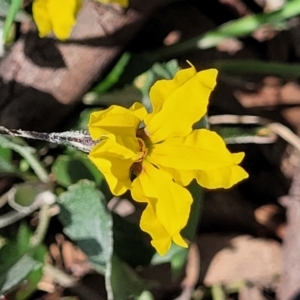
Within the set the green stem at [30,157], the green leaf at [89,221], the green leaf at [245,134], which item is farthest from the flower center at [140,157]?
the green leaf at [245,134]

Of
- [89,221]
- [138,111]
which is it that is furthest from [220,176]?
[89,221]

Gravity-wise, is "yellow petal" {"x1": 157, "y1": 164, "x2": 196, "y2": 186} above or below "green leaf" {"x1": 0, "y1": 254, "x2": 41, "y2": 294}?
above

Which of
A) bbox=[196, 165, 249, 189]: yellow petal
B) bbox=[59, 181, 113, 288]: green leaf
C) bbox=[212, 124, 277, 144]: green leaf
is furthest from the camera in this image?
bbox=[212, 124, 277, 144]: green leaf

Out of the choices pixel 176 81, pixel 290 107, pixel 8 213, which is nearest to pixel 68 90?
pixel 8 213

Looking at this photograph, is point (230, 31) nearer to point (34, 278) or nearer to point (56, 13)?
point (56, 13)

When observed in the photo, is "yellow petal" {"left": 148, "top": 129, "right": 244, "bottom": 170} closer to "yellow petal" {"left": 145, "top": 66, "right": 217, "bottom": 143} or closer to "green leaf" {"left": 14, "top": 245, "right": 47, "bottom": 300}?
"yellow petal" {"left": 145, "top": 66, "right": 217, "bottom": 143}

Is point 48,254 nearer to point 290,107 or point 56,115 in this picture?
point 56,115

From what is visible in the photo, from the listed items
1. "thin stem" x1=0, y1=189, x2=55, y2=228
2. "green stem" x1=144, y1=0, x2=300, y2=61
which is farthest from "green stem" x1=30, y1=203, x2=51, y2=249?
"green stem" x1=144, y1=0, x2=300, y2=61

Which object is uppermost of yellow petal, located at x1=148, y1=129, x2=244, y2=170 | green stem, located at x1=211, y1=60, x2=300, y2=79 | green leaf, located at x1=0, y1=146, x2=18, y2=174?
yellow petal, located at x1=148, y1=129, x2=244, y2=170

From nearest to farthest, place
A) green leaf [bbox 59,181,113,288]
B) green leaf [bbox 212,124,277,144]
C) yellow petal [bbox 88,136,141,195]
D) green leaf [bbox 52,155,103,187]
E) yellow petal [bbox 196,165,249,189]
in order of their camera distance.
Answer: yellow petal [bbox 88,136,141,195] < yellow petal [bbox 196,165,249,189] < green leaf [bbox 59,181,113,288] < green leaf [bbox 52,155,103,187] < green leaf [bbox 212,124,277,144]

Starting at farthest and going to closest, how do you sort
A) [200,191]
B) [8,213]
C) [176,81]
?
1. [8,213]
2. [200,191]
3. [176,81]
